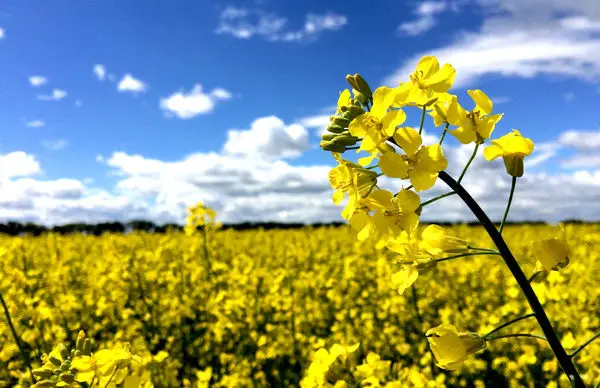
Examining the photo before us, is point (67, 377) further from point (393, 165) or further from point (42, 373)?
point (393, 165)

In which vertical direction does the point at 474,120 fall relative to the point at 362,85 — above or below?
below

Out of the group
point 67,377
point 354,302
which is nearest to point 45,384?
point 67,377

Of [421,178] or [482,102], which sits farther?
[482,102]

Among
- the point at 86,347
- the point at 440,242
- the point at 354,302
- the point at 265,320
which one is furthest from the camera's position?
the point at 354,302

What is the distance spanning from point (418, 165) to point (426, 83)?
0.78 ft

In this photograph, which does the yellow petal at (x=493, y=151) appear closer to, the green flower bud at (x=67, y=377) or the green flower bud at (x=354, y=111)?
the green flower bud at (x=354, y=111)

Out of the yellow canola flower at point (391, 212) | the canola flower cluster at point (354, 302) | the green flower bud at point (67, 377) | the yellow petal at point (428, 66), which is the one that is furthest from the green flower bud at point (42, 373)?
the yellow petal at point (428, 66)

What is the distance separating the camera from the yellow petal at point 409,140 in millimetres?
1253

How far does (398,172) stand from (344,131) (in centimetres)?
24

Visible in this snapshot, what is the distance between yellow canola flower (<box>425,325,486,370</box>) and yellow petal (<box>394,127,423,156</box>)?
0.55 m

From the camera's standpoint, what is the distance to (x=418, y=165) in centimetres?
125

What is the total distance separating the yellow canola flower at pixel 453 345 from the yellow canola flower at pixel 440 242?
235 mm

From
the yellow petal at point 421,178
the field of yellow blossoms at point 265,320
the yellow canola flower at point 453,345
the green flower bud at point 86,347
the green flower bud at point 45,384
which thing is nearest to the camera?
the yellow petal at point 421,178

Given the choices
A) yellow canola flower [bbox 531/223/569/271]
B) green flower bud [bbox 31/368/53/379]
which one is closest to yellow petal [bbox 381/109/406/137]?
yellow canola flower [bbox 531/223/569/271]
